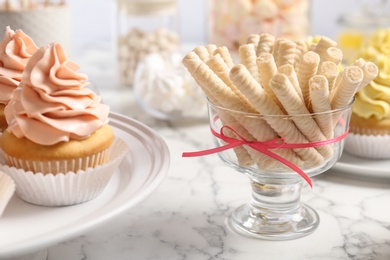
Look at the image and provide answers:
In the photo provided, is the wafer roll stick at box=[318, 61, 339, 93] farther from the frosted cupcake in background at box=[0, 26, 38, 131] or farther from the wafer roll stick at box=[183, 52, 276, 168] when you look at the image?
the frosted cupcake in background at box=[0, 26, 38, 131]

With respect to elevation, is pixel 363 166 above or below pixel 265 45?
below

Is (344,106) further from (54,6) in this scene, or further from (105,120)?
(54,6)

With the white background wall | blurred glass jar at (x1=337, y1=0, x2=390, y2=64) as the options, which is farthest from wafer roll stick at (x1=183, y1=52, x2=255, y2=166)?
the white background wall

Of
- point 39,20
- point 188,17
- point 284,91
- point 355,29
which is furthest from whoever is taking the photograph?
point 188,17

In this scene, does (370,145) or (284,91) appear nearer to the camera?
(284,91)

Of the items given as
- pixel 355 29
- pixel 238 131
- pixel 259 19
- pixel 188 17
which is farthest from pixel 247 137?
pixel 188 17

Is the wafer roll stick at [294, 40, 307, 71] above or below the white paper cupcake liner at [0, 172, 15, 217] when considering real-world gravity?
above

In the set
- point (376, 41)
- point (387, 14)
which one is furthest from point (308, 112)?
point (387, 14)

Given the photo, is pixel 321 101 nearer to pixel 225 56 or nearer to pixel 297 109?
pixel 297 109
